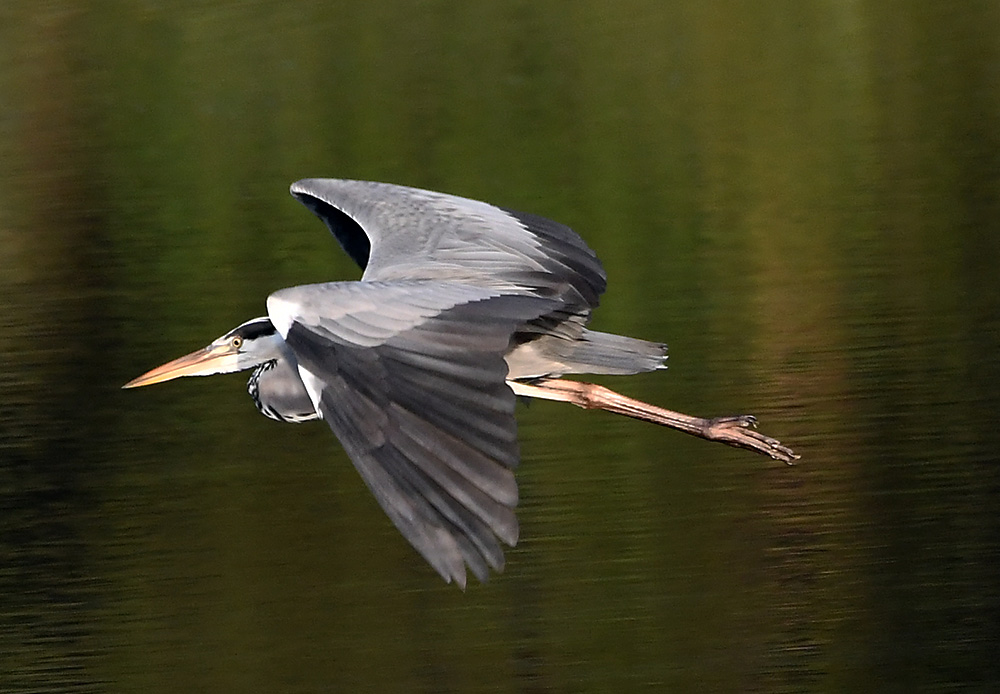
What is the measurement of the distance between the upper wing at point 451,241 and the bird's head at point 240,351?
→ 1.32 feet

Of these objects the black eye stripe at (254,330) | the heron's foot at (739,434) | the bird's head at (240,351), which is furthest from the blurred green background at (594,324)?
the black eye stripe at (254,330)

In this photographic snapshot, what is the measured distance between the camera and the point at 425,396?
3.90 m

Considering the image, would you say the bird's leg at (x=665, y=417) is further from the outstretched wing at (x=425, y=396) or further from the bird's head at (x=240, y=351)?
the outstretched wing at (x=425, y=396)

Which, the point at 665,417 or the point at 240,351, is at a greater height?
the point at 240,351

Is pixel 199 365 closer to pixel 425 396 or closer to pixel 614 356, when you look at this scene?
pixel 614 356

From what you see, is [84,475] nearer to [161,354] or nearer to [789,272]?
[161,354]

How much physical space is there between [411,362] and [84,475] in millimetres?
3146

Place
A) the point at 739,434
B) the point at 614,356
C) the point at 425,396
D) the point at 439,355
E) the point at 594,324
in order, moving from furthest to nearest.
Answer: the point at 594,324, the point at 739,434, the point at 614,356, the point at 439,355, the point at 425,396

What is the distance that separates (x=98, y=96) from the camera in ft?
Result: 35.4

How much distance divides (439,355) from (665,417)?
1498 mm

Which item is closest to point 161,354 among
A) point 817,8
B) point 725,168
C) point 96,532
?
point 96,532

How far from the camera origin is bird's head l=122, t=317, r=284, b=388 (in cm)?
546

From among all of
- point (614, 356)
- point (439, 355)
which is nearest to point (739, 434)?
point (614, 356)

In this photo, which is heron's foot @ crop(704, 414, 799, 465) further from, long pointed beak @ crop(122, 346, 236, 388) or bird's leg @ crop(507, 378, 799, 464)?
long pointed beak @ crop(122, 346, 236, 388)
